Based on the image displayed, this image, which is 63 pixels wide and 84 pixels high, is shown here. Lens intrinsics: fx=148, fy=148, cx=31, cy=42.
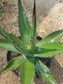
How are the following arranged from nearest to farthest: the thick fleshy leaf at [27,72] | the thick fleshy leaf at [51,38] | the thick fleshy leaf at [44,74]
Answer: the thick fleshy leaf at [27,72], the thick fleshy leaf at [44,74], the thick fleshy leaf at [51,38]

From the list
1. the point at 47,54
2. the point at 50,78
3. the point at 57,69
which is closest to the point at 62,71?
the point at 57,69

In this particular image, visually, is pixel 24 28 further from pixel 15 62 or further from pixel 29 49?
pixel 15 62

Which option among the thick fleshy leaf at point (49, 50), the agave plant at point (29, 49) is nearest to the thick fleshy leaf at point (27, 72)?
the agave plant at point (29, 49)

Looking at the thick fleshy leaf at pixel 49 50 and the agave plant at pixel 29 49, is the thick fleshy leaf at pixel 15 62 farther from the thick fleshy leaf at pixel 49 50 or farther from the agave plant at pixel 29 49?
the thick fleshy leaf at pixel 49 50

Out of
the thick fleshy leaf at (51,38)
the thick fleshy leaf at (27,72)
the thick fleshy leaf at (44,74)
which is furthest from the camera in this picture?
the thick fleshy leaf at (51,38)

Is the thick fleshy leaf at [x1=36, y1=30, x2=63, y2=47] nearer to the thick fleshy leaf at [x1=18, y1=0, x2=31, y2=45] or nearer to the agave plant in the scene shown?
the agave plant

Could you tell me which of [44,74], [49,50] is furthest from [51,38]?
[44,74]

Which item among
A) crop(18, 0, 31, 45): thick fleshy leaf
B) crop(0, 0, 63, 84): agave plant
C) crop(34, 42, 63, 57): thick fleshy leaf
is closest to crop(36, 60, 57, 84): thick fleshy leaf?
crop(0, 0, 63, 84): agave plant
